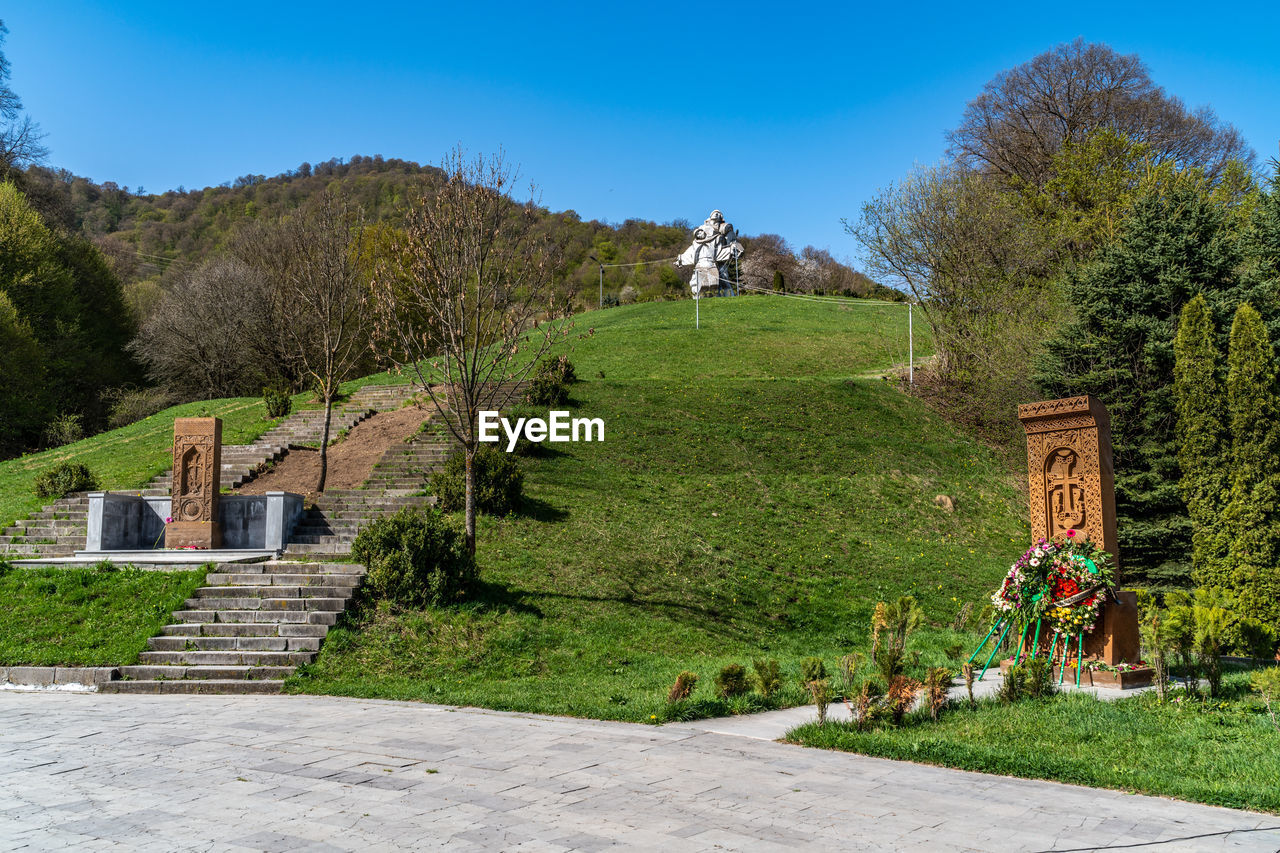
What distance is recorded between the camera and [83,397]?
39750 mm

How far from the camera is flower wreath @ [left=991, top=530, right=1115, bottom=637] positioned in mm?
10375

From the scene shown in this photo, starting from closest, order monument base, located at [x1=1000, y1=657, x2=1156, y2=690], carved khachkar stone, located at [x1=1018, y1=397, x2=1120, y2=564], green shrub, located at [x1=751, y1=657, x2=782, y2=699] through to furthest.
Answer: green shrub, located at [x1=751, y1=657, x2=782, y2=699], monument base, located at [x1=1000, y1=657, x2=1156, y2=690], carved khachkar stone, located at [x1=1018, y1=397, x2=1120, y2=564]

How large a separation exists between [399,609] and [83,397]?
34.6 m

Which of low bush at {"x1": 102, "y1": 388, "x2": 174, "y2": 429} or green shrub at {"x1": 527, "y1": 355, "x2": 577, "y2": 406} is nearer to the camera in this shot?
green shrub at {"x1": 527, "y1": 355, "x2": 577, "y2": 406}

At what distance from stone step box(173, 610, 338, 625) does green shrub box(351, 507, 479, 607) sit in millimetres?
786

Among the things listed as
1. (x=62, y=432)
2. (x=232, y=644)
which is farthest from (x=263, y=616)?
(x=62, y=432)

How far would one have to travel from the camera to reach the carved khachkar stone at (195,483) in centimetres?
1748

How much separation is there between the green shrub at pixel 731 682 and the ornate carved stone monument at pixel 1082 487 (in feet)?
14.5

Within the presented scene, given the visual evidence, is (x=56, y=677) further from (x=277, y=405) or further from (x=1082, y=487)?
(x=277, y=405)

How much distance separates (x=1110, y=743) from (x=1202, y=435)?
→ 10589mm

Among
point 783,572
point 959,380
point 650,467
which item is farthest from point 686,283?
point 783,572

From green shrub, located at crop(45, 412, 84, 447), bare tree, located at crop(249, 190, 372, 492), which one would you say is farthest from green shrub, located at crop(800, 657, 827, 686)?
green shrub, located at crop(45, 412, 84, 447)

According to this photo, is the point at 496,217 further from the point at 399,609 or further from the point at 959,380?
the point at 959,380

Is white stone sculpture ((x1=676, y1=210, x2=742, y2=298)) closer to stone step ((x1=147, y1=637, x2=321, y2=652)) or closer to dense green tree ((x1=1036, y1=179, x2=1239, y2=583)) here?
dense green tree ((x1=1036, y1=179, x2=1239, y2=583))
